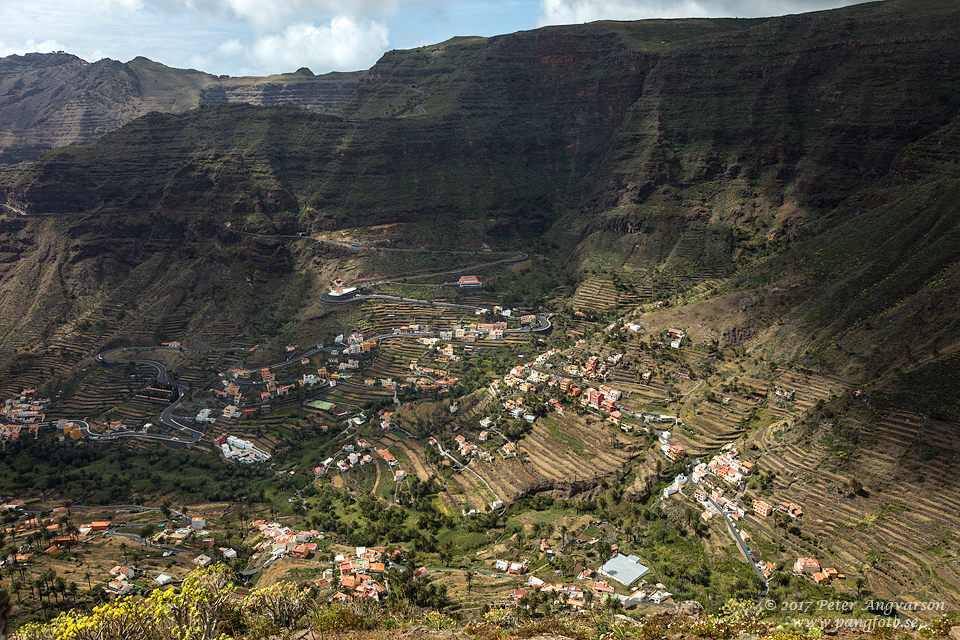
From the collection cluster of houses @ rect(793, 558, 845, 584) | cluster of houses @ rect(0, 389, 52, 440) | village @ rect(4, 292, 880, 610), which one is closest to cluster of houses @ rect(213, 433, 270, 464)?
village @ rect(4, 292, 880, 610)

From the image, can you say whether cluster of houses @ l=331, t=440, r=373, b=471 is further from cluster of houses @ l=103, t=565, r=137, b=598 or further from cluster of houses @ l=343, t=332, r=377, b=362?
cluster of houses @ l=103, t=565, r=137, b=598

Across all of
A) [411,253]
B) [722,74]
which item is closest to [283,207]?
[411,253]

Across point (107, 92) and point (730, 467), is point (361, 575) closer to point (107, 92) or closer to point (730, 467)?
point (730, 467)

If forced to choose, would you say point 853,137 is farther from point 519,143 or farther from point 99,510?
point 99,510

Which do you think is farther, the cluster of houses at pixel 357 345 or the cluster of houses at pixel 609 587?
the cluster of houses at pixel 357 345

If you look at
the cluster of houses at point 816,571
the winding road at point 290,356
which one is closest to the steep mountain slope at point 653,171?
the winding road at point 290,356

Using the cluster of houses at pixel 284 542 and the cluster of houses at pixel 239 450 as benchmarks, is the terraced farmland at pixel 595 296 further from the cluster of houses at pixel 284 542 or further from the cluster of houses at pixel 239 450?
the cluster of houses at pixel 284 542
